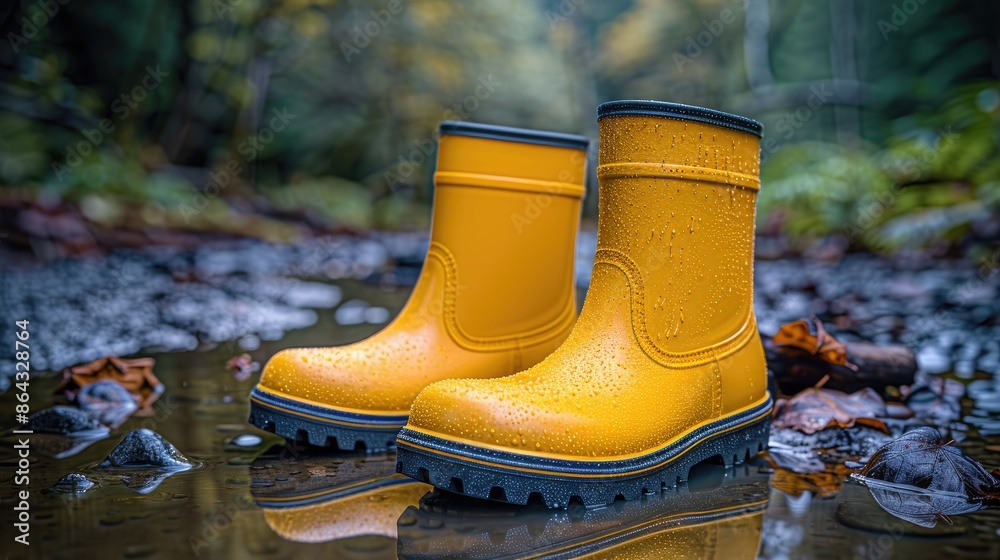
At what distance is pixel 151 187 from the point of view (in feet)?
25.1

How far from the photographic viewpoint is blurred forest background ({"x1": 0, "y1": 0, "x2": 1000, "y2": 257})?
236 inches

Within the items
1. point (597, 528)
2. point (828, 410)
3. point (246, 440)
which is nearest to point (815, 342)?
point (828, 410)

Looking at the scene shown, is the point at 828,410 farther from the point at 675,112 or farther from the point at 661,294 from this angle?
the point at 675,112

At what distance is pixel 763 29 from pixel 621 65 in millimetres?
1603

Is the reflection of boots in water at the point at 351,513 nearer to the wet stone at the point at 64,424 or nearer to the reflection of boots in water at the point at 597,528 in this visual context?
the reflection of boots in water at the point at 597,528

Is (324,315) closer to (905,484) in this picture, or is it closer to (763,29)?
(905,484)

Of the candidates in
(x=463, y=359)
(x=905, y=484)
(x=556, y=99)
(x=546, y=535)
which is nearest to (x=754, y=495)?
(x=905, y=484)

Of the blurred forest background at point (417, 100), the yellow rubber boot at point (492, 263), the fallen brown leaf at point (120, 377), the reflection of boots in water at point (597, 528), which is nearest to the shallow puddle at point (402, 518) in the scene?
the reflection of boots in water at point (597, 528)

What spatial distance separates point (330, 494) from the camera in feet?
4.12

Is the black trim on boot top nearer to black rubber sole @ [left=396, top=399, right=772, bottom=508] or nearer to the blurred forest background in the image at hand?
black rubber sole @ [left=396, top=399, right=772, bottom=508]

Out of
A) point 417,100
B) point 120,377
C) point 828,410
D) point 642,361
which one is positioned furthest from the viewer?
point 417,100

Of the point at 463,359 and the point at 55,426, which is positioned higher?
the point at 463,359

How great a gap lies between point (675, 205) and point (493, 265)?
17.2 inches

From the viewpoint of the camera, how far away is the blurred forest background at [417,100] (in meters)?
5.99
